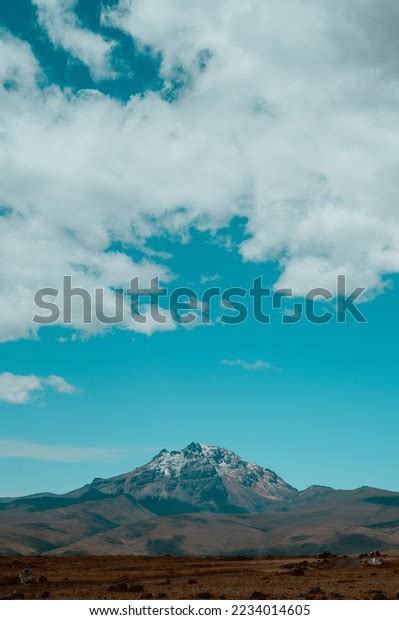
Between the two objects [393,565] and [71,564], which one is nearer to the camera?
[393,565]

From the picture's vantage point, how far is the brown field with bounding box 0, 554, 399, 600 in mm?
61875

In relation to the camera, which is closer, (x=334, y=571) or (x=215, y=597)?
(x=215, y=597)

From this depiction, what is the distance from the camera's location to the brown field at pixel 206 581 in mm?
61875

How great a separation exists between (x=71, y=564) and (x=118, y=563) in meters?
7.75

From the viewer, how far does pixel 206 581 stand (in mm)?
76375

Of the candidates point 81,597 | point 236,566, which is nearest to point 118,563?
point 236,566

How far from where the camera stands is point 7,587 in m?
72.1

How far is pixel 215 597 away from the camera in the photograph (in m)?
59.3
